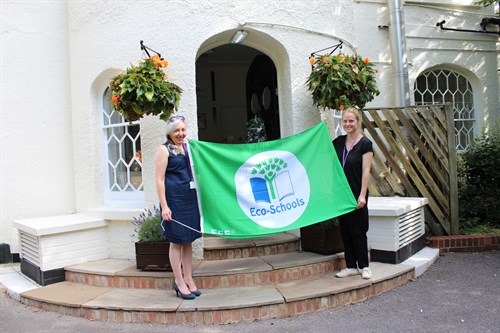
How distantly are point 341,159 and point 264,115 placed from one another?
284 cm

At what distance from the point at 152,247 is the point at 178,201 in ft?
3.14

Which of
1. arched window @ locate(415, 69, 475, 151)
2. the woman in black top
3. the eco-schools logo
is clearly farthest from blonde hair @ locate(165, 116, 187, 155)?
arched window @ locate(415, 69, 475, 151)

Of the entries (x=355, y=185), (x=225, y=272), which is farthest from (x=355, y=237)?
(x=225, y=272)

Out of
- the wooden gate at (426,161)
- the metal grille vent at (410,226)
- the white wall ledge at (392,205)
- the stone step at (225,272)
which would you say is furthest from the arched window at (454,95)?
the stone step at (225,272)

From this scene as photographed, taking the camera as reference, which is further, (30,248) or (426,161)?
(426,161)

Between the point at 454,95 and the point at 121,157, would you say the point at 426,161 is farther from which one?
the point at 121,157

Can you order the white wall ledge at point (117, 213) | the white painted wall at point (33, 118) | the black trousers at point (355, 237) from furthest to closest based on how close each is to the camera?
the white painted wall at point (33, 118)
the white wall ledge at point (117, 213)
the black trousers at point (355, 237)

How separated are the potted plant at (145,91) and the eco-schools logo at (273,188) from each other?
1202 mm

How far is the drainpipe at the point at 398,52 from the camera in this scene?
8.63 metres

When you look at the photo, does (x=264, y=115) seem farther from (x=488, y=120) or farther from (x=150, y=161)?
(x=488, y=120)

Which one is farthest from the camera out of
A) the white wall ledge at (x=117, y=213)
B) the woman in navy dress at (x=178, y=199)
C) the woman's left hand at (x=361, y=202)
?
the white wall ledge at (x=117, y=213)

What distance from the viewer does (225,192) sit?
197 inches

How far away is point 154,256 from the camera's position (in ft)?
17.5

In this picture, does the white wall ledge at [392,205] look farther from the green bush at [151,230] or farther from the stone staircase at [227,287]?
the green bush at [151,230]
